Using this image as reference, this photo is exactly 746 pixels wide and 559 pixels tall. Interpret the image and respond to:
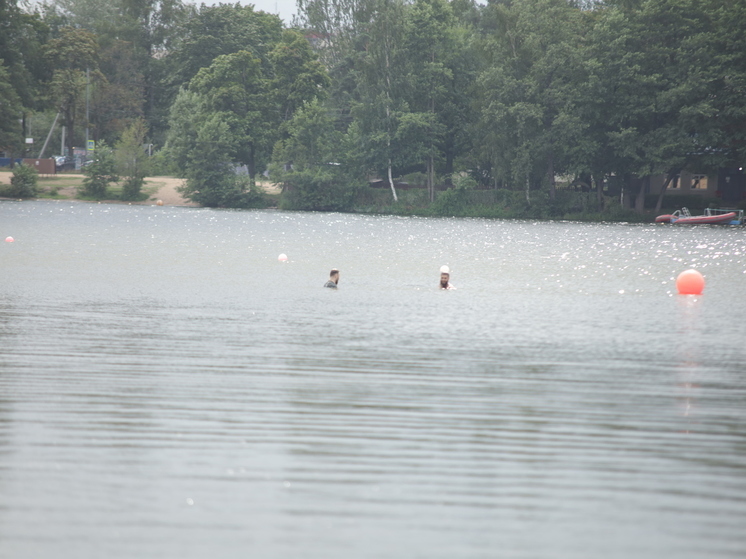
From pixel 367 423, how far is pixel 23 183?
90742mm

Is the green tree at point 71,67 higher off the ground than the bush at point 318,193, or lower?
higher

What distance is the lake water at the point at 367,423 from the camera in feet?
22.7

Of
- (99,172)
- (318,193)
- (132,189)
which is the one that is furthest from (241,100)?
(99,172)

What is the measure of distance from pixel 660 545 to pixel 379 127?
3187 inches

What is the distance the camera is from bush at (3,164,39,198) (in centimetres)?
9206

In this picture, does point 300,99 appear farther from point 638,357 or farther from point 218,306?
point 638,357

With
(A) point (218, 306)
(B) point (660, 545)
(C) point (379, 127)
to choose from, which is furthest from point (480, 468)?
(C) point (379, 127)

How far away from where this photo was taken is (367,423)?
33.2 ft

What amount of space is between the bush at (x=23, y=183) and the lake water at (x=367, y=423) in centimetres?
7255

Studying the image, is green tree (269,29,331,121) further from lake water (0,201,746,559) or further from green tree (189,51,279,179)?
lake water (0,201,746,559)

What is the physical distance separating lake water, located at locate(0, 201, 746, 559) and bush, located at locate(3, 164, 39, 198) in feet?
238

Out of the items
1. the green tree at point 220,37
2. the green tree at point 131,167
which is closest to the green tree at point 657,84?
the green tree at point 220,37

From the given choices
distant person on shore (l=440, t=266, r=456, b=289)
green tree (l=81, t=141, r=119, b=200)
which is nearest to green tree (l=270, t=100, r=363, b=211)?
green tree (l=81, t=141, r=119, b=200)

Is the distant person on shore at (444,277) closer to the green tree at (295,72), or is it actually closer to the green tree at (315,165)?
the green tree at (315,165)
